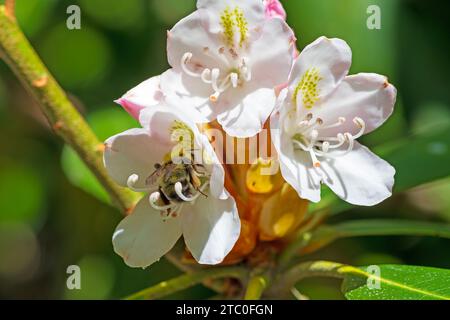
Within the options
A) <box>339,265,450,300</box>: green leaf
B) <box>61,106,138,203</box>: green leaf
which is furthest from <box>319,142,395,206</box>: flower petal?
<box>61,106,138,203</box>: green leaf

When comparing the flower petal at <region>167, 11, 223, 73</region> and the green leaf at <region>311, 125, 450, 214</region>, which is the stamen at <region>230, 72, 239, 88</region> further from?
the green leaf at <region>311, 125, 450, 214</region>

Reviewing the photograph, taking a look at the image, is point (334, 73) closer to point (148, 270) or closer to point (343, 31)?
point (343, 31)

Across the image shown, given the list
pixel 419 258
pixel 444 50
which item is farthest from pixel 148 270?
pixel 444 50

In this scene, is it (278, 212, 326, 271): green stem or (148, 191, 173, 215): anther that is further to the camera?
(278, 212, 326, 271): green stem

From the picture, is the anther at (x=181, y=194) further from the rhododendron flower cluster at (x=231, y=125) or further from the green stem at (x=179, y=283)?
the green stem at (x=179, y=283)

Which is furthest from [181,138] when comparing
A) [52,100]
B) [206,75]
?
[52,100]

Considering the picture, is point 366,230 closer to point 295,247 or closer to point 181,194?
point 295,247
